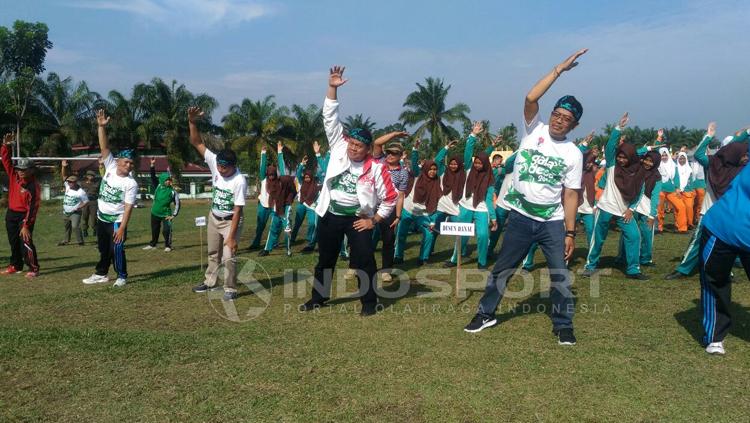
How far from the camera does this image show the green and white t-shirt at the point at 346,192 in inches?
231

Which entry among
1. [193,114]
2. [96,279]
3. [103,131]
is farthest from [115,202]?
[193,114]

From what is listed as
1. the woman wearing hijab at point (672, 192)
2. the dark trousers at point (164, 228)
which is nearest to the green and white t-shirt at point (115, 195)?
the dark trousers at point (164, 228)

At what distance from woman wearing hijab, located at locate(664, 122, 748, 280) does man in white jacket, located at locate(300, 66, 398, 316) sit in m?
4.58

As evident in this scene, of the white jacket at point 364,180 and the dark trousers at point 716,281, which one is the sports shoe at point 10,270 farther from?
the dark trousers at point 716,281

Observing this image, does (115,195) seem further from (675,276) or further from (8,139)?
(675,276)

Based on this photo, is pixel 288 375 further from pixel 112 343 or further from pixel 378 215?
pixel 378 215

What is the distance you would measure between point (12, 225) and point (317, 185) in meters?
5.43

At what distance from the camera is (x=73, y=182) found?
12.9 m

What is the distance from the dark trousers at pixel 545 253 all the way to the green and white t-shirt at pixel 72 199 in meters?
11.3

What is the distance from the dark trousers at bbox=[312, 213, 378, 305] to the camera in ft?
19.8

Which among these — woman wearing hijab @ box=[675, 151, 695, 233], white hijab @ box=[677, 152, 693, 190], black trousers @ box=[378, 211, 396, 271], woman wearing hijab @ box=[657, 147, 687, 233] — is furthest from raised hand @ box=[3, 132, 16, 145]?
white hijab @ box=[677, 152, 693, 190]

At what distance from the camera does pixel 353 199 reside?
594 cm

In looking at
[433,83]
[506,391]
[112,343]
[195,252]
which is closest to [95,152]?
[433,83]

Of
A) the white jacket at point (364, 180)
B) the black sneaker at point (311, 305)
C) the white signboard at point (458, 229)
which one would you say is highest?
the white jacket at point (364, 180)
